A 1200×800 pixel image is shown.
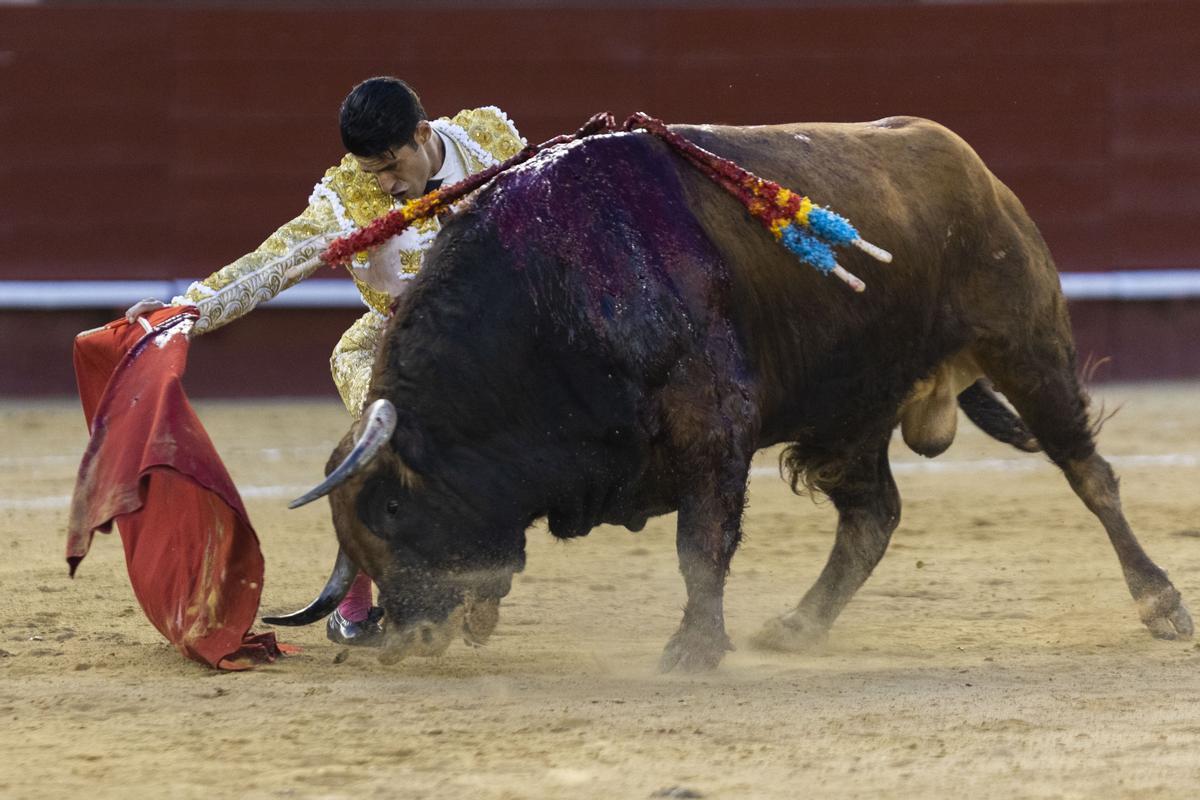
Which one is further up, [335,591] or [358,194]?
[358,194]

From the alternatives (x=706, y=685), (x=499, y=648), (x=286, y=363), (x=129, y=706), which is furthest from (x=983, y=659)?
(x=286, y=363)

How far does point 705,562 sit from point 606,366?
377mm

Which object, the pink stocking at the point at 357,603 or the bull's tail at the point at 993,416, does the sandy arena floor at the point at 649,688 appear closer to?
the pink stocking at the point at 357,603

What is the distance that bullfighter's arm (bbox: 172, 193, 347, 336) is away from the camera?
3168 millimetres

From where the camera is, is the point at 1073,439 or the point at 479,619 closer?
the point at 479,619

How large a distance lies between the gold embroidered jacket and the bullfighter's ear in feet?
Answer: 0.98

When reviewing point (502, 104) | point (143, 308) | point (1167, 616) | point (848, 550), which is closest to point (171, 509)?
point (143, 308)

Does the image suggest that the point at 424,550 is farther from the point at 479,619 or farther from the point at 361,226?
the point at 361,226

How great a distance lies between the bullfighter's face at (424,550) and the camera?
2.89m

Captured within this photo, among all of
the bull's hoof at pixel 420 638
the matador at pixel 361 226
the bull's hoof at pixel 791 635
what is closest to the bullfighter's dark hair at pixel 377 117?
the matador at pixel 361 226

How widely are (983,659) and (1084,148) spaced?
15.7 ft

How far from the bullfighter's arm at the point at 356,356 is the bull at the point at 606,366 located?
334mm

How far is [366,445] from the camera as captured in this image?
275 cm

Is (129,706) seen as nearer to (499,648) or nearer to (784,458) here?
(499,648)
